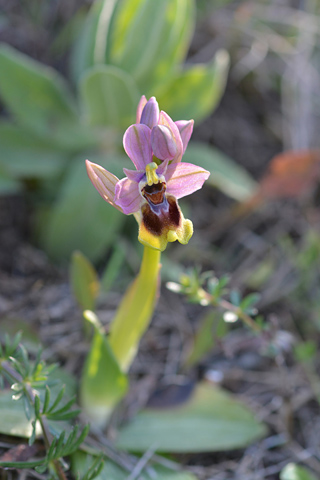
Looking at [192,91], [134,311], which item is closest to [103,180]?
[134,311]

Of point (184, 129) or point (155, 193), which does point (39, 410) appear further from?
point (184, 129)

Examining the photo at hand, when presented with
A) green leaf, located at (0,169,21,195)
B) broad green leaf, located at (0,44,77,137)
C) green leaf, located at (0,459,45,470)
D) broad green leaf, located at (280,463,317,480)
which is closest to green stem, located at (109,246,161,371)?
green leaf, located at (0,459,45,470)

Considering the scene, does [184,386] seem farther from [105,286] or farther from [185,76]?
[185,76]

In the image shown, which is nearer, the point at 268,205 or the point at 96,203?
the point at 96,203

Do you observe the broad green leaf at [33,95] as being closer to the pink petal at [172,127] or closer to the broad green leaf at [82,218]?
the broad green leaf at [82,218]

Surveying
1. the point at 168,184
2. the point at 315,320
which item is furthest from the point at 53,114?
the point at 315,320

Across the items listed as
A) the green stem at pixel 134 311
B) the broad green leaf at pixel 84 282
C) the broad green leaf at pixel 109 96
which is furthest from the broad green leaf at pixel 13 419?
the broad green leaf at pixel 109 96
